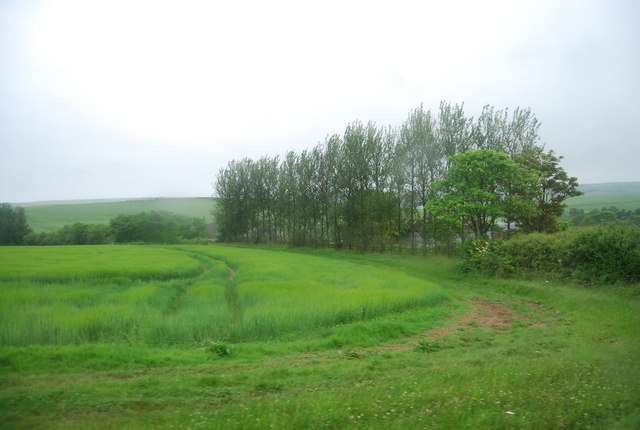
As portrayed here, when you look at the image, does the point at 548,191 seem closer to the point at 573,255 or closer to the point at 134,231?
the point at 573,255

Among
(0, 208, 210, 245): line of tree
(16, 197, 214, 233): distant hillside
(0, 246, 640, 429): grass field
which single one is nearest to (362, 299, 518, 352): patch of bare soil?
(0, 246, 640, 429): grass field

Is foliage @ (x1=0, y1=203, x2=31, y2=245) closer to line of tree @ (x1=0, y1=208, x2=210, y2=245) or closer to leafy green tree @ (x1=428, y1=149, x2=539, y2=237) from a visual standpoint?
line of tree @ (x1=0, y1=208, x2=210, y2=245)

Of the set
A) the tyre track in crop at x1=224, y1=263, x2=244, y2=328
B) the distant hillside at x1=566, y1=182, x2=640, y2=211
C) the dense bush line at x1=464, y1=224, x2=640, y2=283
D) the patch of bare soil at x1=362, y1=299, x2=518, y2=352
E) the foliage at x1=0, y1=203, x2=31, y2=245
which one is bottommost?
the patch of bare soil at x1=362, y1=299, x2=518, y2=352

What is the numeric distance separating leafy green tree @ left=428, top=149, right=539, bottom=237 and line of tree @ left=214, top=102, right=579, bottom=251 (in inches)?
2.8

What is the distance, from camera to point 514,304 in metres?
14.2

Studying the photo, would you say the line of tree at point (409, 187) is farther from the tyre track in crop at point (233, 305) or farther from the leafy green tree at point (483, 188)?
the tyre track in crop at point (233, 305)

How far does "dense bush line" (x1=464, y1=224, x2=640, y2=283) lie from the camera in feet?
46.8

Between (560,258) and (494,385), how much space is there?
14.5 m

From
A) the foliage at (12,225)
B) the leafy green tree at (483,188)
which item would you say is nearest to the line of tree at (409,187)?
the leafy green tree at (483,188)

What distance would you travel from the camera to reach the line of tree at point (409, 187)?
82.4 feet

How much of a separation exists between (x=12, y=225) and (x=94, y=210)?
27.4 metres

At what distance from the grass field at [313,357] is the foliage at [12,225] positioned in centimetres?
424

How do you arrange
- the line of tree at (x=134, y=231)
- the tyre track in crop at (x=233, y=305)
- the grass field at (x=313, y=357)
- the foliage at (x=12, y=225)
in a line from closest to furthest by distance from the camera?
1. the grass field at (x=313, y=357)
2. the tyre track in crop at (x=233, y=305)
3. the foliage at (x=12, y=225)
4. the line of tree at (x=134, y=231)

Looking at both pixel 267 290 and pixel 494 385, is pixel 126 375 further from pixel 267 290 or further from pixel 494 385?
pixel 267 290
